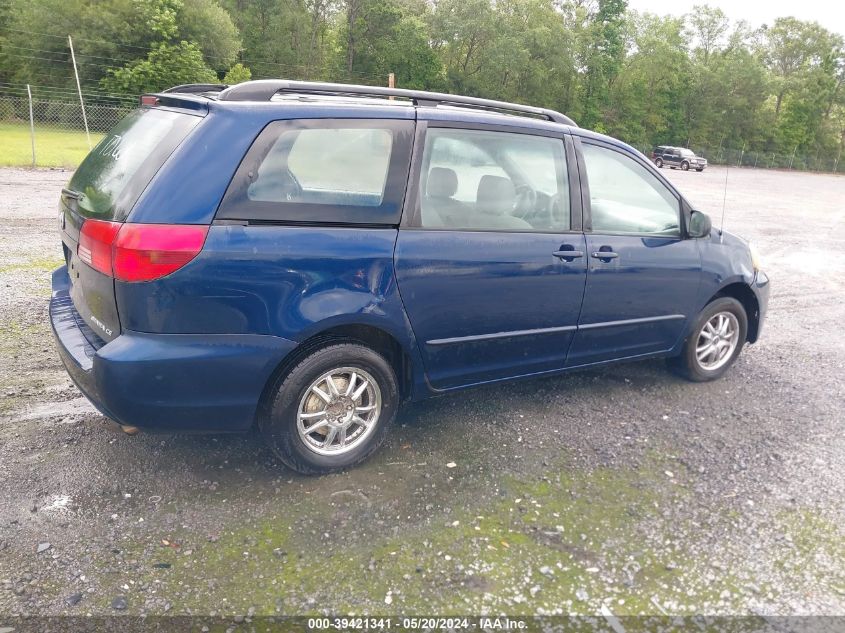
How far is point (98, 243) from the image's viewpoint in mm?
2857

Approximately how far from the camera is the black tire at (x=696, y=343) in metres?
4.71

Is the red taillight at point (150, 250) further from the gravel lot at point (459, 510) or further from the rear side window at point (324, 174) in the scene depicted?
the gravel lot at point (459, 510)

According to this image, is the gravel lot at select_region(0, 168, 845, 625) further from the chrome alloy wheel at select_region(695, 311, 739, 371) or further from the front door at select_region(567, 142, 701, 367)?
the front door at select_region(567, 142, 701, 367)

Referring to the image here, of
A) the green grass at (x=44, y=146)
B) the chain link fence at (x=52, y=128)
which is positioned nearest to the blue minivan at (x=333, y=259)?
the chain link fence at (x=52, y=128)

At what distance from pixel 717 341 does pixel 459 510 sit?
9.16 feet

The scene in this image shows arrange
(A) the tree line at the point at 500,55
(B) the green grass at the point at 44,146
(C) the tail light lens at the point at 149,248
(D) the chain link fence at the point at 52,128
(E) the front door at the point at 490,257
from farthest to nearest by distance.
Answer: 1. (A) the tree line at the point at 500,55
2. (D) the chain link fence at the point at 52,128
3. (B) the green grass at the point at 44,146
4. (E) the front door at the point at 490,257
5. (C) the tail light lens at the point at 149,248

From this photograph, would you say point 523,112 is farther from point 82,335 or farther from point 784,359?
point 784,359

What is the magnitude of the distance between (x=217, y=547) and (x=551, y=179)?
269 centimetres

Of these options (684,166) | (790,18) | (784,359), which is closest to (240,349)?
(784,359)

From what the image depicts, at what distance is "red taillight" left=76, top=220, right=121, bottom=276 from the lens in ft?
9.14

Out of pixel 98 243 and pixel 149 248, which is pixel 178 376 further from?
pixel 98 243

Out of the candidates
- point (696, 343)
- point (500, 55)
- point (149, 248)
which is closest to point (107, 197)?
point (149, 248)

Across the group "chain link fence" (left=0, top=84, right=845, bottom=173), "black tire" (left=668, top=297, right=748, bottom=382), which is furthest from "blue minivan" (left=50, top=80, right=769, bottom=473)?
"chain link fence" (left=0, top=84, right=845, bottom=173)

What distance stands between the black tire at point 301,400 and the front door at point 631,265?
1.35m
